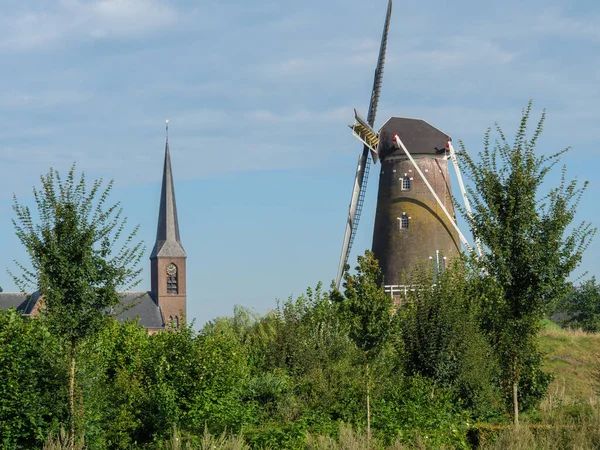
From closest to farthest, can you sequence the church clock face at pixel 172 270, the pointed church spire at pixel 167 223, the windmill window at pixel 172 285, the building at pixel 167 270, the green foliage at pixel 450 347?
1. the green foliage at pixel 450 347
2. the pointed church spire at pixel 167 223
3. the building at pixel 167 270
4. the church clock face at pixel 172 270
5. the windmill window at pixel 172 285

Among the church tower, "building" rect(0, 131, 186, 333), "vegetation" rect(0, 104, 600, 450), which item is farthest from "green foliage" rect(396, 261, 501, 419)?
the church tower

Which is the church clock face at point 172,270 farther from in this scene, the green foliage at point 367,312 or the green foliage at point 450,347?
the green foliage at point 367,312

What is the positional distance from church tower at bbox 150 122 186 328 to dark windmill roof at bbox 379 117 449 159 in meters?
47.6

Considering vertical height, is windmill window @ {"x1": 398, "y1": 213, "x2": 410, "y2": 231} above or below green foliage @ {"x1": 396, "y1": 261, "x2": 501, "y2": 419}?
above

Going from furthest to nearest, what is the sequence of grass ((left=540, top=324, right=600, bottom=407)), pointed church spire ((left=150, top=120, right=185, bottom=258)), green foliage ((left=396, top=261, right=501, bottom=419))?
pointed church spire ((left=150, top=120, right=185, bottom=258)), grass ((left=540, top=324, right=600, bottom=407)), green foliage ((left=396, top=261, right=501, bottom=419))

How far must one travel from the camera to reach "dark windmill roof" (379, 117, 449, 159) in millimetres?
42250

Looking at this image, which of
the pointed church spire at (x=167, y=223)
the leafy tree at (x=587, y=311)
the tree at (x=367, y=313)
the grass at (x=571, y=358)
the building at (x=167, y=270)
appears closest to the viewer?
the tree at (x=367, y=313)

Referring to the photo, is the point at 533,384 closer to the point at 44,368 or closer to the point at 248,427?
the point at 248,427

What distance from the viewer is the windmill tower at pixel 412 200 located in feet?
137

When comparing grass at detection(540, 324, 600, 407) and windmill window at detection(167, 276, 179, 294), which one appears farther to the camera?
windmill window at detection(167, 276, 179, 294)

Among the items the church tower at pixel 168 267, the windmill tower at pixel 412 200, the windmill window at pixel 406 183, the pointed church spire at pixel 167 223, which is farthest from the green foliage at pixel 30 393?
the church tower at pixel 168 267

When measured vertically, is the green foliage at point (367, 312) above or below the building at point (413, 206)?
below

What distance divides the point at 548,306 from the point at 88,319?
32.4 ft

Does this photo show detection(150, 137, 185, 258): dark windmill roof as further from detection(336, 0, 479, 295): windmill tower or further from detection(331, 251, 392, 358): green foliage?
detection(331, 251, 392, 358): green foliage
